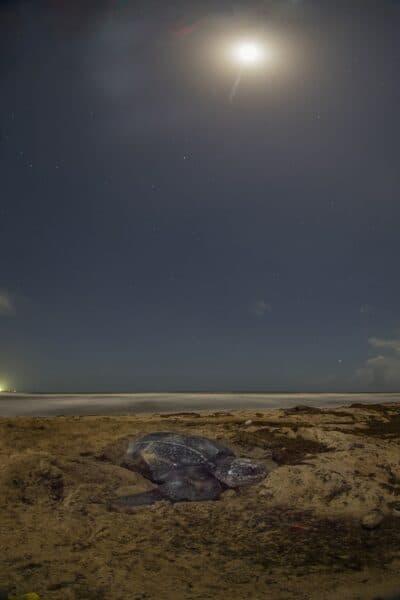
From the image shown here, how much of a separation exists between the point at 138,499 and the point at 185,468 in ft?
4.04

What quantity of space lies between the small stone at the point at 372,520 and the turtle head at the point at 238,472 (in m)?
2.40

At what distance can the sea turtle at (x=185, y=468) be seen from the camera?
803cm

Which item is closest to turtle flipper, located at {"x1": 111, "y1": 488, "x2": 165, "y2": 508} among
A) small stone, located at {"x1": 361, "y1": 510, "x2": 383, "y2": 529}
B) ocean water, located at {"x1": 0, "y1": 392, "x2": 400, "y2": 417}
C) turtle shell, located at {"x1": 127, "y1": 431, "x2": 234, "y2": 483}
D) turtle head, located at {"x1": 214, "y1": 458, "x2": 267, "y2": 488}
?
turtle shell, located at {"x1": 127, "y1": 431, "x2": 234, "y2": 483}

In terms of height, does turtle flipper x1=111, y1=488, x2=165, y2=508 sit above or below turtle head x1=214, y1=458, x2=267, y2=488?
below

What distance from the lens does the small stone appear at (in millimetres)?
6645

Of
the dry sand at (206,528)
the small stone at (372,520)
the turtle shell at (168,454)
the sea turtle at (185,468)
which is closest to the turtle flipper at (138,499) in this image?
the sea turtle at (185,468)

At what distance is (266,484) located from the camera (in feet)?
27.4

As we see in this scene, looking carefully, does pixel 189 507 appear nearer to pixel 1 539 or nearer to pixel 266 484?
pixel 266 484

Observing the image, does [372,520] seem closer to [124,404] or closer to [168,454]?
[168,454]

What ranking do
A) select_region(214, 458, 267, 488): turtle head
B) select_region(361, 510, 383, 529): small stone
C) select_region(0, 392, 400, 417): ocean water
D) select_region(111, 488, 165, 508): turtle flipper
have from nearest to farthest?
select_region(361, 510, 383, 529): small stone < select_region(111, 488, 165, 508): turtle flipper < select_region(214, 458, 267, 488): turtle head < select_region(0, 392, 400, 417): ocean water

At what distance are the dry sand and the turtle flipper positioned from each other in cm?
22

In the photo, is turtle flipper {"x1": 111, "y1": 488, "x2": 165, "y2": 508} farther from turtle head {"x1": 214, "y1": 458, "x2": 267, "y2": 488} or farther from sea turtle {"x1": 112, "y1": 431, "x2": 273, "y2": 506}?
turtle head {"x1": 214, "y1": 458, "x2": 267, "y2": 488}

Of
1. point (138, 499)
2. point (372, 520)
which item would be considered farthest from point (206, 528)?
point (372, 520)

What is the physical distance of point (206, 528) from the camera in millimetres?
6684
